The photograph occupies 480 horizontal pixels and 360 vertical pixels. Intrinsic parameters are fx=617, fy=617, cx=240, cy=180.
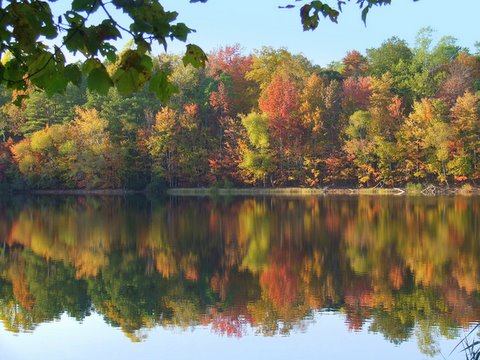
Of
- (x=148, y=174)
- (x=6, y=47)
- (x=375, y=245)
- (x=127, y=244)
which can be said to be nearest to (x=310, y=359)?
(x=6, y=47)

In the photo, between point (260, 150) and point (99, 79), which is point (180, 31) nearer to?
point (99, 79)

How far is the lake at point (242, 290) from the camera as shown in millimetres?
7547

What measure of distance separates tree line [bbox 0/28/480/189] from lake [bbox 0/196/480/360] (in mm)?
17818

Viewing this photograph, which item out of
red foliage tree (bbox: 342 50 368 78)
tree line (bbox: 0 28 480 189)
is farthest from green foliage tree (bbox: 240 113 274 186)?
red foliage tree (bbox: 342 50 368 78)

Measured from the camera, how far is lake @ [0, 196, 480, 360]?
297 inches

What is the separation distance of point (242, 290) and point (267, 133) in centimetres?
2842

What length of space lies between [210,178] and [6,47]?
37394 mm

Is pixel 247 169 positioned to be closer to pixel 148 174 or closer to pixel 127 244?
pixel 148 174

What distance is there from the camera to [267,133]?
38.2m

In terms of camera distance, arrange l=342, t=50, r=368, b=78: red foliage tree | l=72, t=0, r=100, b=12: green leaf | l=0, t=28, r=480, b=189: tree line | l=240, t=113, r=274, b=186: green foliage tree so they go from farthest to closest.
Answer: l=342, t=50, r=368, b=78: red foliage tree
l=240, t=113, r=274, b=186: green foliage tree
l=0, t=28, r=480, b=189: tree line
l=72, t=0, r=100, b=12: green leaf

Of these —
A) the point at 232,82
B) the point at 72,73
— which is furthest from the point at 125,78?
the point at 232,82

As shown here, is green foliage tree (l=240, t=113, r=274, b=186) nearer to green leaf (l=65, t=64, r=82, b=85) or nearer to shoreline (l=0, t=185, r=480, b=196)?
shoreline (l=0, t=185, r=480, b=196)

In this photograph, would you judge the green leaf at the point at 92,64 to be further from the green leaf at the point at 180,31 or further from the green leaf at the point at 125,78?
the green leaf at the point at 180,31

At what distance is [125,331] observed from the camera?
8.16 metres
